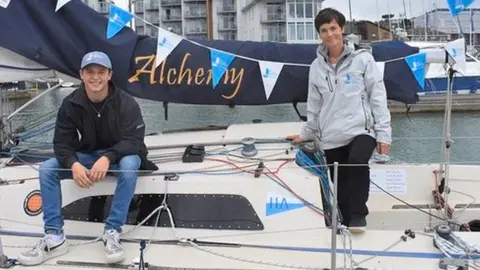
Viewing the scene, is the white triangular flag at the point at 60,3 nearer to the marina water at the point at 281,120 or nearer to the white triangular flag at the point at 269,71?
the white triangular flag at the point at 269,71

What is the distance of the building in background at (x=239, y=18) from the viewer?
47406 millimetres

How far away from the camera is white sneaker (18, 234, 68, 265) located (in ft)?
10.4

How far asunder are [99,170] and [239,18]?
57.4 m

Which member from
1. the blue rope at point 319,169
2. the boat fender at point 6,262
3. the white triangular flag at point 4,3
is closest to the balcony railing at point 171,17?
the white triangular flag at point 4,3

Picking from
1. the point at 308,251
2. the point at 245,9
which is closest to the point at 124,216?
the point at 308,251

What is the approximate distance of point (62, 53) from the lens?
441cm

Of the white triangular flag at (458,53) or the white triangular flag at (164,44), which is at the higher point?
the white triangular flag at (164,44)

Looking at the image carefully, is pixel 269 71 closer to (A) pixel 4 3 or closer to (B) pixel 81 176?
(B) pixel 81 176

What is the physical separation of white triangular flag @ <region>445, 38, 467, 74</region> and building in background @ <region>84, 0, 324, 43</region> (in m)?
34.4

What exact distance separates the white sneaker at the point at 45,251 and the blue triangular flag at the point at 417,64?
3263 mm

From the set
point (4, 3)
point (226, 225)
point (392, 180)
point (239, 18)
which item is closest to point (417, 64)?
point (392, 180)

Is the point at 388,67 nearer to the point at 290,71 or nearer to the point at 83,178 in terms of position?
the point at 290,71

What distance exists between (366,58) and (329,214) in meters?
1.10

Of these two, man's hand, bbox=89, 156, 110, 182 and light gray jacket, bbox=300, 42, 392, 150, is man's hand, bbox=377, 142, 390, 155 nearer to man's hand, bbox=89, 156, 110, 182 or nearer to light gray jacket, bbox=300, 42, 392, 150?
light gray jacket, bbox=300, 42, 392, 150
